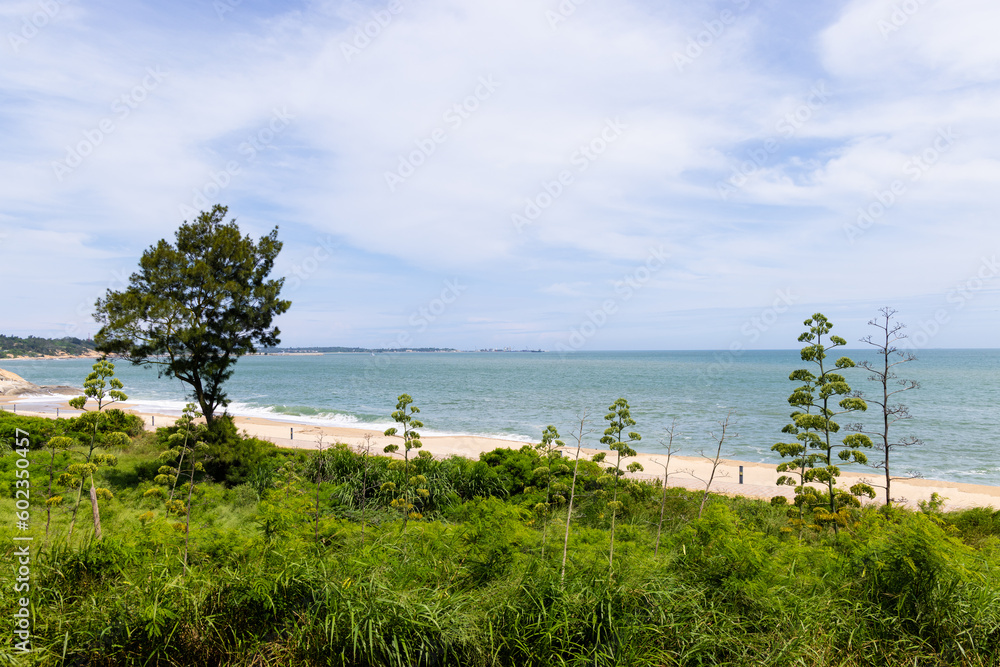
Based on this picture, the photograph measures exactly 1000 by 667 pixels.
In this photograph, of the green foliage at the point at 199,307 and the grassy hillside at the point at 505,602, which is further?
the green foliage at the point at 199,307

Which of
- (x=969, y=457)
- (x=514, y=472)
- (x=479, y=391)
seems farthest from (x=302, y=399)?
(x=969, y=457)

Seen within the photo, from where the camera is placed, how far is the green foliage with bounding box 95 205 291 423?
13.0 m

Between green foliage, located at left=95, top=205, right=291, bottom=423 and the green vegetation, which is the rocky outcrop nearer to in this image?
green foliage, located at left=95, top=205, right=291, bottom=423

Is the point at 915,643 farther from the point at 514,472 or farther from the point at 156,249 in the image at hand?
the point at 156,249

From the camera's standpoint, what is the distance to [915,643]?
10.9ft

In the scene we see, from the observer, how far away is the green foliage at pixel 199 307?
13047 mm

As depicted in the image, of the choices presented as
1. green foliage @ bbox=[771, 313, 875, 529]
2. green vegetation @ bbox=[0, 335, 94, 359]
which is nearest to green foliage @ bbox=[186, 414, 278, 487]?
green foliage @ bbox=[771, 313, 875, 529]

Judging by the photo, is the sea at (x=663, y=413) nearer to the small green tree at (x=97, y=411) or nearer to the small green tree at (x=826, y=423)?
the small green tree at (x=826, y=423)

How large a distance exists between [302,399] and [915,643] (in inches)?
2143

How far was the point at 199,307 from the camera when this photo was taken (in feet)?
45.4

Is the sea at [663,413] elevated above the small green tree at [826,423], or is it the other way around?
the small green tree at [826,423]

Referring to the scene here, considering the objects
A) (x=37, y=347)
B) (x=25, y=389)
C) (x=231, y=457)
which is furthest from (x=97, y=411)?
(x=37, y=347)

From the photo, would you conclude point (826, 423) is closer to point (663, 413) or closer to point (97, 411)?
point (97, 411)

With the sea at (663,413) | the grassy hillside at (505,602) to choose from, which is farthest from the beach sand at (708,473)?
the grassy hillside at (505,602)
